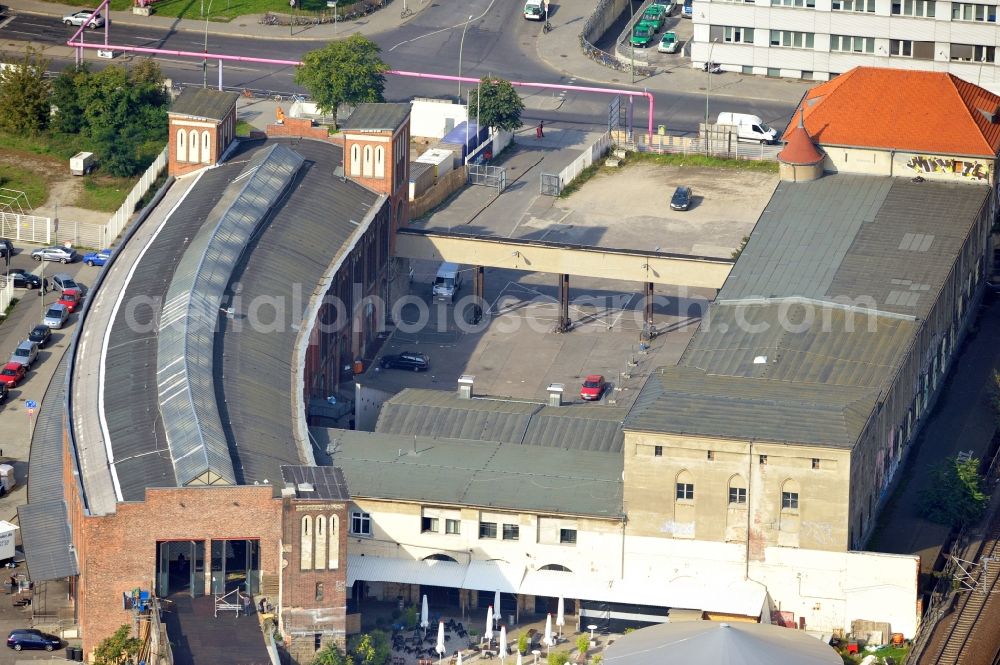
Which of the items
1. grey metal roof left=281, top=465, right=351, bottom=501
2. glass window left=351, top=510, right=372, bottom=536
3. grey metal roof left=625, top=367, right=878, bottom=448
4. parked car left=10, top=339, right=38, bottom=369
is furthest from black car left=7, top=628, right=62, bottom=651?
parked car left=10, top=339, right=38, bottom=369

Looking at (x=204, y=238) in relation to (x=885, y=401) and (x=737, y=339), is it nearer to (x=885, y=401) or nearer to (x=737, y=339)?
(x=737, y=339)

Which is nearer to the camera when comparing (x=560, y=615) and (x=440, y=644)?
(x=440, y=644)

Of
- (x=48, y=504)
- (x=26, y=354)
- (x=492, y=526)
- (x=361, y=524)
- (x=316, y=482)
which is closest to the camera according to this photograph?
(x=316, y=482)

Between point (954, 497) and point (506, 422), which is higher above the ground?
point (506, 422)

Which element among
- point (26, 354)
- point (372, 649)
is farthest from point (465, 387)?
point (26, 354)

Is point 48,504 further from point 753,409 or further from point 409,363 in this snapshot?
point 753,409

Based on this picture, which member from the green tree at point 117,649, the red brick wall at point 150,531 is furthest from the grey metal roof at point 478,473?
the green tree at point 117,649
